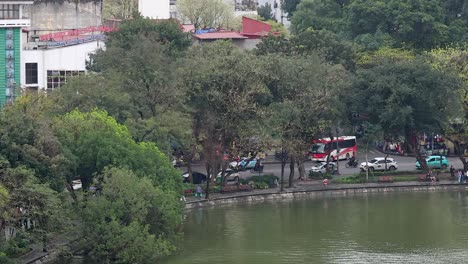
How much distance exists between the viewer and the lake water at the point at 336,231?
59750 mm

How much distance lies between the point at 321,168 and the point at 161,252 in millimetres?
29017

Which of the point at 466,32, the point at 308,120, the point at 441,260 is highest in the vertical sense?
the point at 466,32

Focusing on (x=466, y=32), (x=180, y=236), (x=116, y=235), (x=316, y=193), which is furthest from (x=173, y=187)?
(x=466, y=32)

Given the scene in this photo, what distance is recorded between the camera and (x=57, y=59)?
9062 cm

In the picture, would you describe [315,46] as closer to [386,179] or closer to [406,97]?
[406,97]

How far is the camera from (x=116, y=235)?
5578 cm

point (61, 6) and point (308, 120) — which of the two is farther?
point (61, 6)

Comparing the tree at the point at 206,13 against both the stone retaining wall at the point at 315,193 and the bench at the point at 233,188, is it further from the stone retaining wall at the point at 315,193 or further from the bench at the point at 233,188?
the bench at the point at 233,188

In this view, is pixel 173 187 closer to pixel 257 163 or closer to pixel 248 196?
pixel 248 196

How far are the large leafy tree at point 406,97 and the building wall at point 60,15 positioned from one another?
26207 millimetres

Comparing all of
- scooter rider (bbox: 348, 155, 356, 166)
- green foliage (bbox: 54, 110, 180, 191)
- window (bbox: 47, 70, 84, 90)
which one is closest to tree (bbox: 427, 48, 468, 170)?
scooter rider (bbox: 348, 155, 356, 166)

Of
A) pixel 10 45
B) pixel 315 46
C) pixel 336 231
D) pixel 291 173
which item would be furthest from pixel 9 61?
pixel 336 231

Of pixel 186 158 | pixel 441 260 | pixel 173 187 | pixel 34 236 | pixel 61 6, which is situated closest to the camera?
pixel 34 236

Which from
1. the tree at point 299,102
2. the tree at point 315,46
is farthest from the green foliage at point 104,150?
the tree at point 315,46
